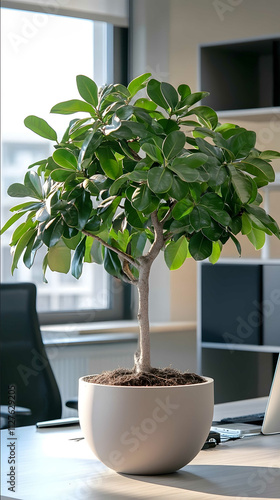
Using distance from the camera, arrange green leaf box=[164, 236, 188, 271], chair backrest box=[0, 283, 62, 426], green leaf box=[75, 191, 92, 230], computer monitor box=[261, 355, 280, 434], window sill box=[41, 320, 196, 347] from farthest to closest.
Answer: window sill box=[41, 320, 196, 347] → chair backrest box=[0, 283, 62, 426] → computer monitor box=[261, 355, 280, 434] → green leaf box=[164, 236, 188, 271] → green leaf box=[75, 191, 92, 230]

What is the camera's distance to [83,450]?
6.22 ft

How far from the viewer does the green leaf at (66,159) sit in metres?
1.60

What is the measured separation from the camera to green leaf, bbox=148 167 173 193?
1.43 m

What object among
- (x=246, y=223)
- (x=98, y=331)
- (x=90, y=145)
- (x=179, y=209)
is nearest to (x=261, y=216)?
(x=246, y=223)

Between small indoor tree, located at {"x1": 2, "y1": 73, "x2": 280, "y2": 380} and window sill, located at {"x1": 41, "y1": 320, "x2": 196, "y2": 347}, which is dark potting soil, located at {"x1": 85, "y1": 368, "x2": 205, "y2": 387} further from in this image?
window sill, located at {"x1": 41, "y1": 320, "x2": 196, "y2": 347}

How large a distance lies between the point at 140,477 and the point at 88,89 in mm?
827

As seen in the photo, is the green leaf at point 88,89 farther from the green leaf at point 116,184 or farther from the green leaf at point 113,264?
the green leaf at point 113,264

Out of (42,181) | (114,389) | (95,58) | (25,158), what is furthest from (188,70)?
(114,389)

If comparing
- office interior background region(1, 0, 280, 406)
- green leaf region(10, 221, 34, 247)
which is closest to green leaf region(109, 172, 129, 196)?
green leaf region(10, 221, 34, 247)

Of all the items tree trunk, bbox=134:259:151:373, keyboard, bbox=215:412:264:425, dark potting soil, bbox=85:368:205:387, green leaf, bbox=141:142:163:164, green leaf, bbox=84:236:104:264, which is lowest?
keyboard, bbox=215:412:264:425

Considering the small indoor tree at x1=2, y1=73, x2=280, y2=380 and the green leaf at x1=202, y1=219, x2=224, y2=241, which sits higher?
the small indoor tree at x1=2, y1=73, x2=280, y2=380

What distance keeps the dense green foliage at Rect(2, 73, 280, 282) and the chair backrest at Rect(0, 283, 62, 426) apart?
4.54ft

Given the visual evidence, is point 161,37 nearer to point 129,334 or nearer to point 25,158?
point 25,158

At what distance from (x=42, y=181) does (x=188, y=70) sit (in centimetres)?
292
